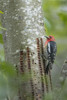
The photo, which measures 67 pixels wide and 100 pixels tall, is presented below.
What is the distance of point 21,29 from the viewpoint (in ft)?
9.06

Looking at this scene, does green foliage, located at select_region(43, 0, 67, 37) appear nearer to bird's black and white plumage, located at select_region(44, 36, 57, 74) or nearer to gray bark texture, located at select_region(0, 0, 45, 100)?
bird's black and white plumage, located at select_region(44, 36, 57, 74)

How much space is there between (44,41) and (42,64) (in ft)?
1.11

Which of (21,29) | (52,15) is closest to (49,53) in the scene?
(52,15)

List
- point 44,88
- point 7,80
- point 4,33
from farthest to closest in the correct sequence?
point 4,33 < point 44,88 < point 7,80

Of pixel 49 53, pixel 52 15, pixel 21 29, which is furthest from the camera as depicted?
pixel 49 53

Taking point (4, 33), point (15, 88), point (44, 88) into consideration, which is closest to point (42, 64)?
point (44, 88)

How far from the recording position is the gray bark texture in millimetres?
2744

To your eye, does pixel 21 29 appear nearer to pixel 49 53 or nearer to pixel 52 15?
pixel 52 15

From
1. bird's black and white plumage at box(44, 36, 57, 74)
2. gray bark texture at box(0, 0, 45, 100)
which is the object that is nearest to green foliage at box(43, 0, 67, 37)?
bird's black and white plumage at box(44, 36, 57, 74)

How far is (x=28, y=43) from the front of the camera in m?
2.75

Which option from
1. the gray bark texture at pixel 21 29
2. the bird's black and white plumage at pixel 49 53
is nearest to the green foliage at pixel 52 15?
the bird's black and white plumage at pixel 49 53

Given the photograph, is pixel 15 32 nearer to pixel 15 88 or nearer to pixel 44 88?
pixel 44 88

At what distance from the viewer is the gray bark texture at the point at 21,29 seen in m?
2.74

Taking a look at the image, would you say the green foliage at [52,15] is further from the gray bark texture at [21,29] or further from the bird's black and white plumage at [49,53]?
the gray bark texture at [21,29]
